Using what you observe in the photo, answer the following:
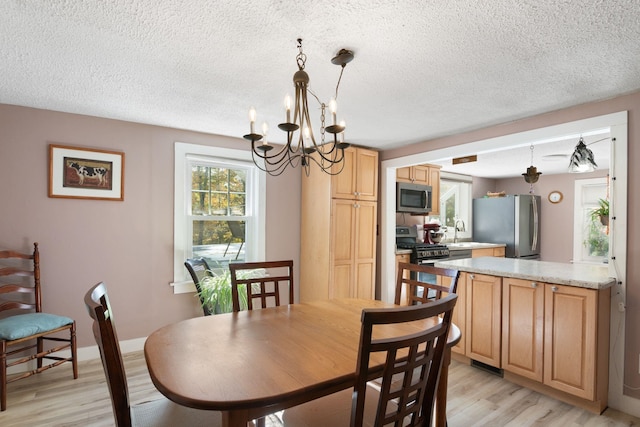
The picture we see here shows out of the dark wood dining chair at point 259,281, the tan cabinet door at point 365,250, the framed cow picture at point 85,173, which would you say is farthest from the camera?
the tan cabinet door at point 365,250

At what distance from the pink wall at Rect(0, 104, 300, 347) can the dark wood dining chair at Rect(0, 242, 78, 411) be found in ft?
0.41

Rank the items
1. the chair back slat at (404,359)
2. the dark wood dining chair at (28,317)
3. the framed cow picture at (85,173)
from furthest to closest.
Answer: the framed cow picture at (85,173) < the dark wood dining chair at (28,317) < the chair back slat at (404,359)

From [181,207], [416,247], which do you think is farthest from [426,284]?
[181,207]

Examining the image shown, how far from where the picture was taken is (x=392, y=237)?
4207 mm

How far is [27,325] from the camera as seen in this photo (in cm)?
239

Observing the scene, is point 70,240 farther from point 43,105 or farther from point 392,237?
point 392,237

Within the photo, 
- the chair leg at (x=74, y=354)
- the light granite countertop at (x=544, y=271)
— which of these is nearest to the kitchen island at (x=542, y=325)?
the light granite countertop at (x=544, y=271)

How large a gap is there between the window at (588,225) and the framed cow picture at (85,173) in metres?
6.69

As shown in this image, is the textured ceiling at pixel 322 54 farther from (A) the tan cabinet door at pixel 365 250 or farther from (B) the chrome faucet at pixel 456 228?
(B) the chrome faucet at pixel 456 228

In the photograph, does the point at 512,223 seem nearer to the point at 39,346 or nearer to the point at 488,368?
the point at 488,368

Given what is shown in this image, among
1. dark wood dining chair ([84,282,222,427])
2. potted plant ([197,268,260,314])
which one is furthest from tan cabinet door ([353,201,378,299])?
dark wood dining chair ([84,282,222,427])

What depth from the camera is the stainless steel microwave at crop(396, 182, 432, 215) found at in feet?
14.7

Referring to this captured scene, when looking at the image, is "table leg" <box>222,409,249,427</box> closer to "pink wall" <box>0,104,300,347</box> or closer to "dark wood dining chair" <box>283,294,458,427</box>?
"dark wood dining chair" <box>283,294,458,427</box>

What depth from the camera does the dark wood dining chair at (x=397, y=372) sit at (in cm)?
97
